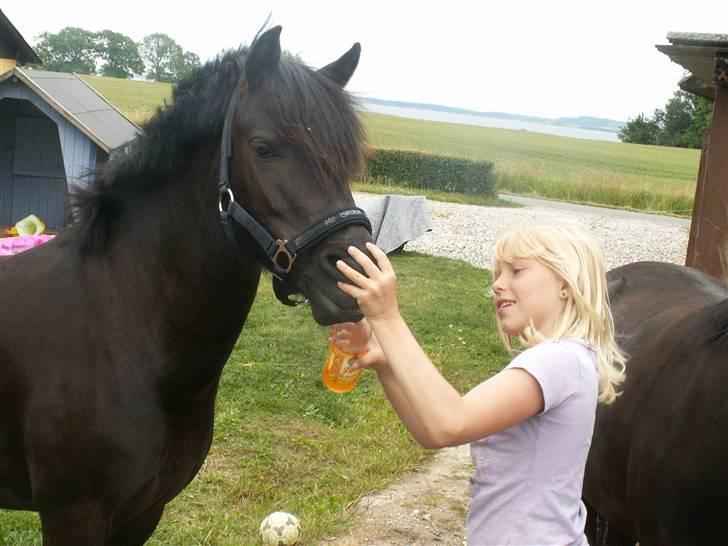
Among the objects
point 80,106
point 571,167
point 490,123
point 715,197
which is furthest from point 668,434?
point 490,123

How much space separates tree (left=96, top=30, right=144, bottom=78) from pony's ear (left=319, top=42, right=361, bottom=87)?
4945 cm

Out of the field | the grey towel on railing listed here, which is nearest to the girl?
the grey towel on railing

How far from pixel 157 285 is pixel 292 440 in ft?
9.26

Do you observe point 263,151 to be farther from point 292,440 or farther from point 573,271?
point 292,440

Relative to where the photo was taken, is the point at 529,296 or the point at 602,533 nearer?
the point at 529,296

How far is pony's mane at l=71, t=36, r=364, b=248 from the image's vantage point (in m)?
2.06

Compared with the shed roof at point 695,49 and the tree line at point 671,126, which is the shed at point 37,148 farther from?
the tree line at point 671,126

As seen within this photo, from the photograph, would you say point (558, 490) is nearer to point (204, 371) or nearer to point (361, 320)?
point (361, 320)

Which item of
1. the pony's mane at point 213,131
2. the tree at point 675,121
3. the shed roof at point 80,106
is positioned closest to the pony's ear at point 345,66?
the pony's mane at point 213,131

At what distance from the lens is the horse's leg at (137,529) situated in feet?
8.07

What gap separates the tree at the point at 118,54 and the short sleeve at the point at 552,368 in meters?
50.5

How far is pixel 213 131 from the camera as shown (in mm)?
2252

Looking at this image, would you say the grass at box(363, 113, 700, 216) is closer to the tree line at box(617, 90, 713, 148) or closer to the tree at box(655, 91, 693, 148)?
the tree line at box(617, 90, 713, 148)

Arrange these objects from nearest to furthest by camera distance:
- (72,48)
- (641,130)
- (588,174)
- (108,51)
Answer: (588,174), (72,48), (108,51), (641,130)
